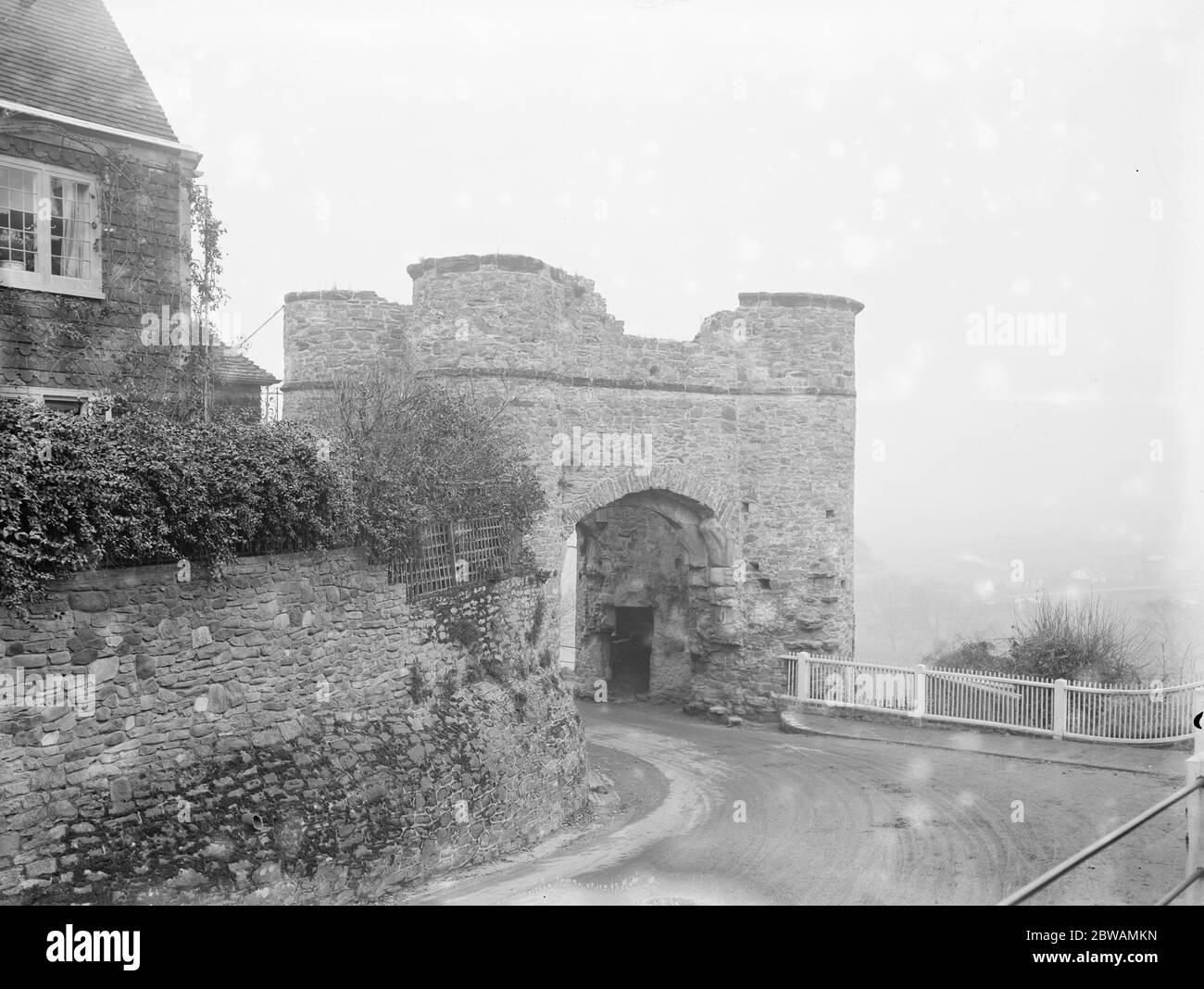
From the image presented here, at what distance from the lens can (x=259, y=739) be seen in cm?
1083

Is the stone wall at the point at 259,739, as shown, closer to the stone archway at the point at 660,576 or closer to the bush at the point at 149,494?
the bush at the point at 149,494

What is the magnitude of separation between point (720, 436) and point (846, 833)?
34.9 ft

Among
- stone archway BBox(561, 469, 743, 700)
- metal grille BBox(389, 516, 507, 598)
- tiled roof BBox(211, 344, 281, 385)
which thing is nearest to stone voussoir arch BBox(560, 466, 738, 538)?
stone archway BBox(561, 469, 743, 700)

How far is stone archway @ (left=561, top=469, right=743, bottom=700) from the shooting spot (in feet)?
74.5

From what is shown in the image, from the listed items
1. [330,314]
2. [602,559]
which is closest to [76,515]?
[330,314]

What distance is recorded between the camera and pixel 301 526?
11617mm

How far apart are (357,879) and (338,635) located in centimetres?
259

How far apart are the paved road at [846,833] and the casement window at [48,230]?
8.94 m

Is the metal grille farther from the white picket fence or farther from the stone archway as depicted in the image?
the white picket fence

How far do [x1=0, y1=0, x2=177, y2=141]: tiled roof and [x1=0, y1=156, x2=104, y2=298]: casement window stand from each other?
854 millimetres

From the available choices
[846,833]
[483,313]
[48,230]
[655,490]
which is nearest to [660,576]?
[655,490]

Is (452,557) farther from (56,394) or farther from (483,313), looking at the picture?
(483,313)

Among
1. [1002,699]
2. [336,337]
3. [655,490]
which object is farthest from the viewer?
[655,490]
